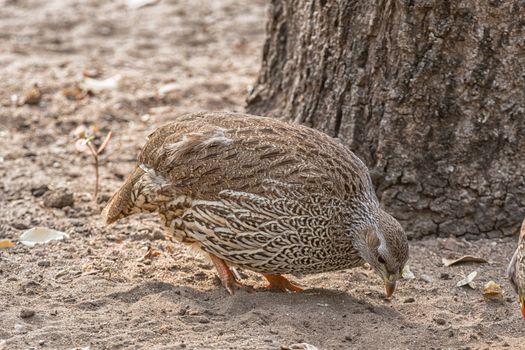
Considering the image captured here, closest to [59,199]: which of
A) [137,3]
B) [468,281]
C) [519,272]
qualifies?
[468,281]

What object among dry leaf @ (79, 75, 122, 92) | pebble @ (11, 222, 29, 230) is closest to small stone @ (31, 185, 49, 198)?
pebble @ (11, 222, 29, 230)

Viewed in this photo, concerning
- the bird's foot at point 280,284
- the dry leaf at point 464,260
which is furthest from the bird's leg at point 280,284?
the dry leaf at point 464,260

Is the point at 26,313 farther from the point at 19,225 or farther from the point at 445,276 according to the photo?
the point at 445,276

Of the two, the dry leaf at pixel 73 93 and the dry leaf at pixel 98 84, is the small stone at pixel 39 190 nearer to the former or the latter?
the dry leaf at pixel 73 93

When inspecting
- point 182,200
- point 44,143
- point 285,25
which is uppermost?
point 285,25

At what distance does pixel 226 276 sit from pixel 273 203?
63cm

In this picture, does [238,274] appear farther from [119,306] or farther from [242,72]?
[242,72]

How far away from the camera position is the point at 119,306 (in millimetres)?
5602

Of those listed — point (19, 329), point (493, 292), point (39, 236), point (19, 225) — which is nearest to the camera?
point (19, 329)

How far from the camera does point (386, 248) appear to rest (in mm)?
5539

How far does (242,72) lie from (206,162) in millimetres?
4205

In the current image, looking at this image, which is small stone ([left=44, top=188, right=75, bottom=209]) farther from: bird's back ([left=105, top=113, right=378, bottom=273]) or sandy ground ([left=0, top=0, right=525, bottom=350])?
bird's back ([left=105, top=113, right=378, bottom=273])

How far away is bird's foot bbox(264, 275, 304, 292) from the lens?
19.5 ft

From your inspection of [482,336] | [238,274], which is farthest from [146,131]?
[482,336]
